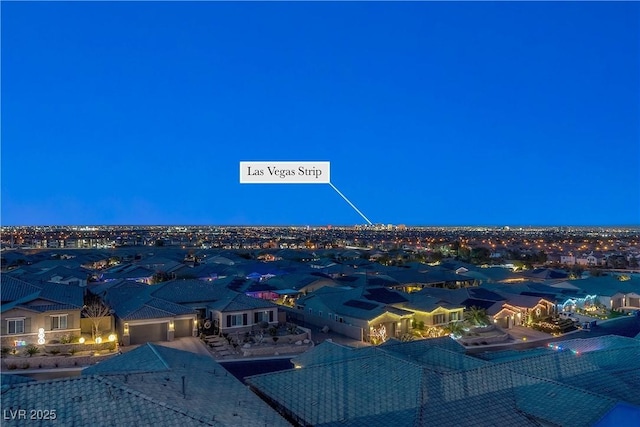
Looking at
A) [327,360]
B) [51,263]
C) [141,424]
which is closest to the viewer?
[141,424]

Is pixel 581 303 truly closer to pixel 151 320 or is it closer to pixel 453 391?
pixel 453 391

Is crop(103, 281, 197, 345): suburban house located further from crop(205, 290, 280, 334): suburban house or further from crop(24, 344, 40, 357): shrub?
crop(24, 344, 40, 357): shrub

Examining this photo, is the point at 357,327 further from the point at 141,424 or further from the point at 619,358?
the point at 141,424

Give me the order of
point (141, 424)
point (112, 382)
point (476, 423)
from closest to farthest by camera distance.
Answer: point (141, 424) < point (112, 382) < point (476, 423)

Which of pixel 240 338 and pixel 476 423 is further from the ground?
pixel 476 423

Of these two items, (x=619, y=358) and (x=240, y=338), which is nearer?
(x=619, y=358)

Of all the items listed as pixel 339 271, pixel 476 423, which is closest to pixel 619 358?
pixel 476 423

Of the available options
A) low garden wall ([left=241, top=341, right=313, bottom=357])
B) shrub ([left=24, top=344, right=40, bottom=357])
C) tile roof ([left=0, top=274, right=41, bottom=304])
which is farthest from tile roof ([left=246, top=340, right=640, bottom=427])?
tile roof ([left=0, top=274, right=41, bottom=304])
